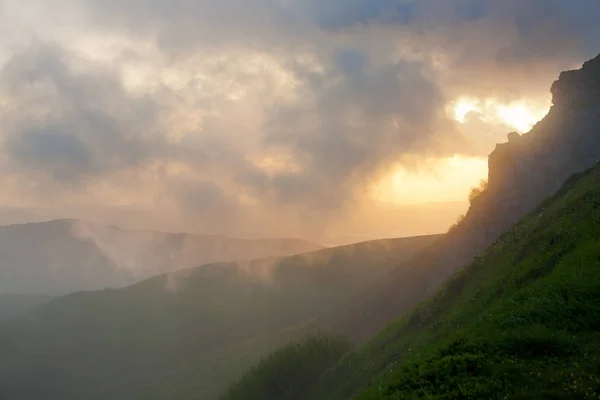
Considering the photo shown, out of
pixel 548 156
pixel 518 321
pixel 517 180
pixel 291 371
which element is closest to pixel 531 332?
pixel 518 321

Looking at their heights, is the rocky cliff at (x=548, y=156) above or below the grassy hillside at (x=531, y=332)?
above

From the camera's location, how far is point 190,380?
162m

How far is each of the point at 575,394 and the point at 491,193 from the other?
94894 mm

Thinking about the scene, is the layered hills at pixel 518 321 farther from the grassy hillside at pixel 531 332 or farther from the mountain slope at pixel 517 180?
the mountain slope at pixel 517 180

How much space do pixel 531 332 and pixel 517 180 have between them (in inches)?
3383

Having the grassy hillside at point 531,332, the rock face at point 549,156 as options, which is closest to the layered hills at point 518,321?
the grassy hillside at point 531,332

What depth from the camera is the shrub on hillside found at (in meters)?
Result: 72.1

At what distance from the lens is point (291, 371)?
74.6m

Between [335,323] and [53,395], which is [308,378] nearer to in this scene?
[335,323]

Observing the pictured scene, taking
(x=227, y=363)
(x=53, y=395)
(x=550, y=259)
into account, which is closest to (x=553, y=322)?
(x=550, y=259)

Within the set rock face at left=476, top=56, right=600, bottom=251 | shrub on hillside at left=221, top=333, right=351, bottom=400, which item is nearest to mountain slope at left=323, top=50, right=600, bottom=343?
rock face at left=476, top=56, right=600, bottom=251

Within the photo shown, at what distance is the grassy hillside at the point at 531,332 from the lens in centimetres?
1564

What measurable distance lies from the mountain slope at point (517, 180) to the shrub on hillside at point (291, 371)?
100 feet

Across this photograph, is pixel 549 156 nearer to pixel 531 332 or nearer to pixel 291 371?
pixel 291 371
